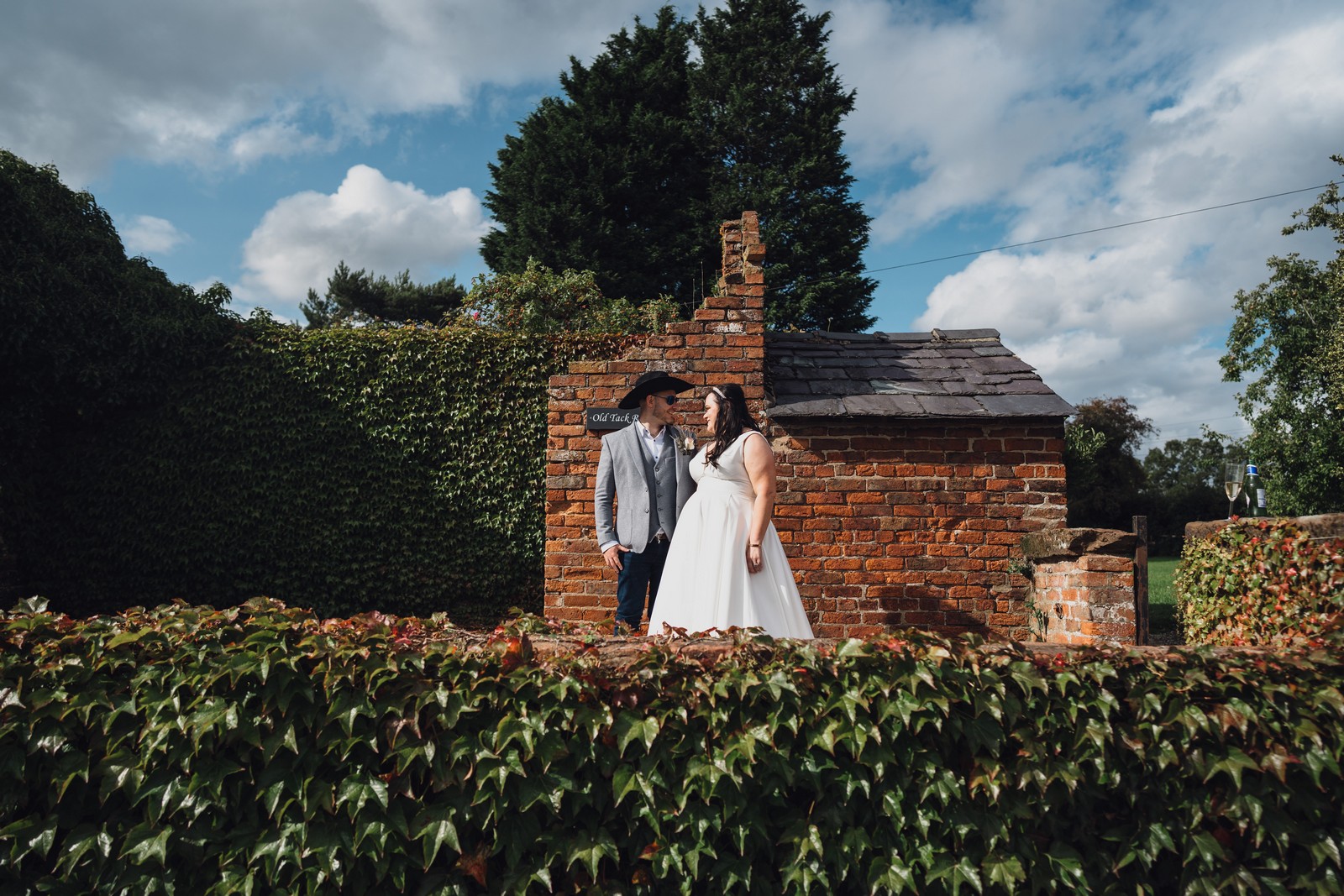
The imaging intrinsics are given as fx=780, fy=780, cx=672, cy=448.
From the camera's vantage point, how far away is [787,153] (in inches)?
861

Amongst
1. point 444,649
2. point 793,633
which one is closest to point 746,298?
point 793,633

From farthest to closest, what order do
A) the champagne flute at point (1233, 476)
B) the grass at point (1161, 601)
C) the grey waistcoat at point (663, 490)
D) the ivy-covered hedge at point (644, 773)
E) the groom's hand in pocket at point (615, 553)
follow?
the grass at point (1161, 601) < the champagne flute at point (1233, 476) < the grey waistcoat at point (663, 490) < the groom's hand in pocket at point (615, 553) < the ivy-covered hedge at point (644, 773)

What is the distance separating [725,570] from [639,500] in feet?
3.21

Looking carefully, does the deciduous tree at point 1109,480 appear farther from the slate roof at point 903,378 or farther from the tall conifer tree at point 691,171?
the slate roof at point 903,378

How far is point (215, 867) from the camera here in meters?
2.27

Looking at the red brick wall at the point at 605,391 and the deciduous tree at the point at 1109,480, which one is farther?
the deciduous tree at the point at 1109,480

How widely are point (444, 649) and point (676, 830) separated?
2.78 feet

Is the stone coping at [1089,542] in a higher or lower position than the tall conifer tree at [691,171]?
lower

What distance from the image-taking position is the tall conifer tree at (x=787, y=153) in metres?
20.8

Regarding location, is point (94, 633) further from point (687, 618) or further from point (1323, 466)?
point (1323, 466)

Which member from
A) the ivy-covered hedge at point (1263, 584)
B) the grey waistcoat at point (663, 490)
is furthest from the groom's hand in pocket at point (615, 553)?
the ivy-covered hedge at point (1263, 584)

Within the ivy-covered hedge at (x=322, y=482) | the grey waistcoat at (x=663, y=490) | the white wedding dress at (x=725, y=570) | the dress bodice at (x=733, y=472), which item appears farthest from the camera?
the ivy-covered hedge at (x=322, y=482)

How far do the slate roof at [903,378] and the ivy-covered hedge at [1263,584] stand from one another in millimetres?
1798

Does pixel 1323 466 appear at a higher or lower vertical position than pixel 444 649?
higher
